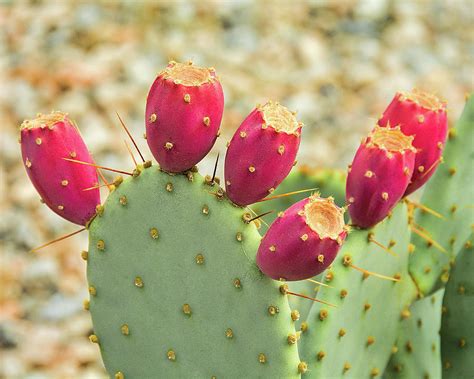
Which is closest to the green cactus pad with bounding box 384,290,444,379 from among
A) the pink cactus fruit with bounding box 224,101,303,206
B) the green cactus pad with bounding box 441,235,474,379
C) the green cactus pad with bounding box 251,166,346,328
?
the green cactus pad with bounding box 441,235,474,379

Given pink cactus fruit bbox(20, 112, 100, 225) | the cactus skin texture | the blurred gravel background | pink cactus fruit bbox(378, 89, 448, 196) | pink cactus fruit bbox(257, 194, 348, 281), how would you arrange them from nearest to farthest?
pink cactus fruit bbox(257, 194, 348, 281)
pink cactus fruit bbox(20, 112, 100, 225)
pink cactus fruit bbox(378, 89, 448, 196)
the cactus skin texture
the blurred gravel background

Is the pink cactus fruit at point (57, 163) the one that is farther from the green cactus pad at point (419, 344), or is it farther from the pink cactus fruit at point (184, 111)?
the green cactus pad at point (419, 344)

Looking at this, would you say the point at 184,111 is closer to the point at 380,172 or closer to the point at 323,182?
the point at 380,172

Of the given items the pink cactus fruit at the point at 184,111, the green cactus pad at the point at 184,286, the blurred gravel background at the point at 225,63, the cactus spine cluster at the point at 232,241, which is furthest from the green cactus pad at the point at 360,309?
the blurred gravel background at the point at 225,63

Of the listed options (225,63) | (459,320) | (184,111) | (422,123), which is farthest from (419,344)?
(225,63)

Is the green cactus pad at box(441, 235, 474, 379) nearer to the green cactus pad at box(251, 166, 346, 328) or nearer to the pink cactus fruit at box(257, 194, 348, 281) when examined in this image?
the green cactus pad at box(251, 166, 346, 328)

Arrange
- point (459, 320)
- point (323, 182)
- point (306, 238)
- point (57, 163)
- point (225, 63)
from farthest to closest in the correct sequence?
point (225, 63) < point (323, 182) < point (459, 320) < point (57, 163) < point (306, 238)
